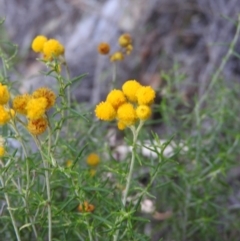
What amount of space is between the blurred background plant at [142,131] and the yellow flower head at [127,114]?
15 centimetres

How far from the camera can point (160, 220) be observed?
2.85m

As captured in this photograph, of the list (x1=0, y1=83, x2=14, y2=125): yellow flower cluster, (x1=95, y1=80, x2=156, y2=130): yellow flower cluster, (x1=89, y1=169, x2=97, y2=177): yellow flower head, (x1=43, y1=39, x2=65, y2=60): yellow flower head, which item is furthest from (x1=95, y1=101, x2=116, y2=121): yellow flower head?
(x1=89, y1=169, x2=97, y2=177): yellow flower head

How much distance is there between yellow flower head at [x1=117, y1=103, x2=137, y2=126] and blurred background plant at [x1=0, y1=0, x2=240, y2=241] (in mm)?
149

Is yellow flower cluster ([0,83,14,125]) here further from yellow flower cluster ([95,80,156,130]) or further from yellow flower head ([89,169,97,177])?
yellow flower head ([89,169,97,177])

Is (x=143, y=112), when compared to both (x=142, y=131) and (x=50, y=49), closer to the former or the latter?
(x=50, y=49)

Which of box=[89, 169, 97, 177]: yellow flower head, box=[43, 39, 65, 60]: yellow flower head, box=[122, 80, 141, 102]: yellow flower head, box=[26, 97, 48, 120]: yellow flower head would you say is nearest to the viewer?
box=[26, 97, 48, 120]: yellow flower head

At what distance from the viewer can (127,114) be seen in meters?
1.48

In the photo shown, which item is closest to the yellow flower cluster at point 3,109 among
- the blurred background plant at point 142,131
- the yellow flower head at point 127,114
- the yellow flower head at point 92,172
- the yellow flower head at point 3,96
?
the yellow flower head at point 3,96

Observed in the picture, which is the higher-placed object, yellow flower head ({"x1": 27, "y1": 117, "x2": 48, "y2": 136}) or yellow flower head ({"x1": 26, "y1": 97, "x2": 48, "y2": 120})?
yellow flower head ({"x1": 26, "y1": 97, "x2": 48, "y2": 120})

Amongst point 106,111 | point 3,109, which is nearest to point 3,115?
point 3,109

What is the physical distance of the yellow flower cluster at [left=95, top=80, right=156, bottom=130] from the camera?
148 cm

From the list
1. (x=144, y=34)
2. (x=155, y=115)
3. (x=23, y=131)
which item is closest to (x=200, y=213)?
(x=23, y=131)

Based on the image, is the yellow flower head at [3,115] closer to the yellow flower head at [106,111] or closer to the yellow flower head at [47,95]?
the yellow flower head at [47,95]

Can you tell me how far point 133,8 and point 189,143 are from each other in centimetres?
248
